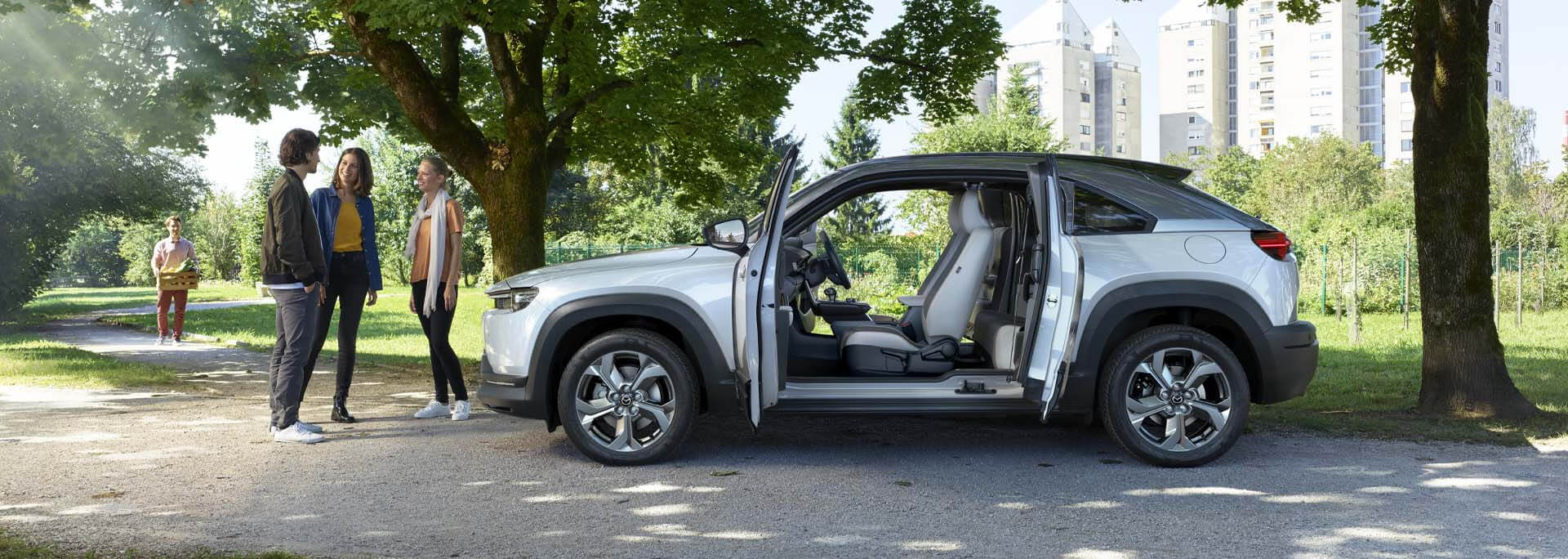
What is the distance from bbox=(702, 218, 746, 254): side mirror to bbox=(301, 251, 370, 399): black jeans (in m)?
2.77

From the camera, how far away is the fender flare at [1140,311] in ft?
21.2

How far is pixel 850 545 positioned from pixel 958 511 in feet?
2.73

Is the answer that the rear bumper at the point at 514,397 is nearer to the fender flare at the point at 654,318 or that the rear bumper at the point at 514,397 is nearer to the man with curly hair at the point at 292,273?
the fender flare at the point at 654,318

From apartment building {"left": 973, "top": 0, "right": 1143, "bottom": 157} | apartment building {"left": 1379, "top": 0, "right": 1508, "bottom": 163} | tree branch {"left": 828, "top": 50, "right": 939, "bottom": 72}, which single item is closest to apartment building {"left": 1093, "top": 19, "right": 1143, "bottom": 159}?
apartment building {"left": 973, "top": 0, "right": 1143, "bottom": 157}

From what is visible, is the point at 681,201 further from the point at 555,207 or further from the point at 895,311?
the point at 555,207

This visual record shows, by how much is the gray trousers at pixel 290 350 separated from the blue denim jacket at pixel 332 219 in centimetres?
38

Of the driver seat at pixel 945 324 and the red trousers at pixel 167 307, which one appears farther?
the red trousers at pixel 167 307

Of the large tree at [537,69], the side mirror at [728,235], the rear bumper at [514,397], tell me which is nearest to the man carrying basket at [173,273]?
the large tree at [537,69]

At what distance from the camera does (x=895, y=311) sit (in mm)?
17734

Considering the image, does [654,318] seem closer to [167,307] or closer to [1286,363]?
[1286,363]

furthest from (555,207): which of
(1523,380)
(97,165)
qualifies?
(1523,380)

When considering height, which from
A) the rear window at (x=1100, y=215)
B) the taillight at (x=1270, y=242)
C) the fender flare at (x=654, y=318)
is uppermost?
the rear window at (x=1100, y=215)

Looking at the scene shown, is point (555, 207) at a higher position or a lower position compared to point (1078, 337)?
higher

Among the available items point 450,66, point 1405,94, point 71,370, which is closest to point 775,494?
point 450,66
